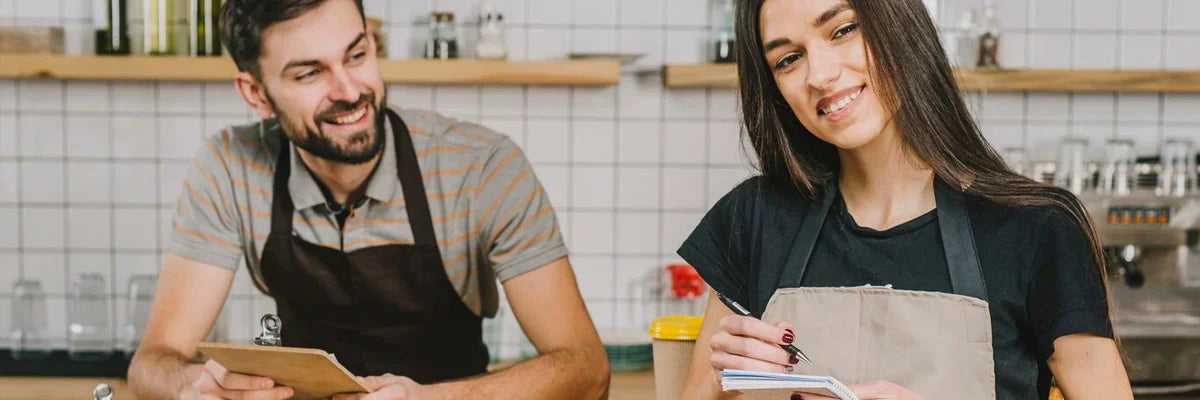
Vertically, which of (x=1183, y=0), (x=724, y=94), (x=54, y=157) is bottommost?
(x=54, y=157)

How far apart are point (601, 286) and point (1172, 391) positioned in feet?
4.98

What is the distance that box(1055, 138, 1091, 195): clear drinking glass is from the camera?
9.86 feet

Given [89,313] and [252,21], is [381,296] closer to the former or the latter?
[252,21]

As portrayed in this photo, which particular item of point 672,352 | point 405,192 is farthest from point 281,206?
point 672,352

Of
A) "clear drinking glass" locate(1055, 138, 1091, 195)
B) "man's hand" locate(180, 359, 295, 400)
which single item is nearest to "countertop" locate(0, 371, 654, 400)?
"man's hand" locate(180, 359, 295, 400)

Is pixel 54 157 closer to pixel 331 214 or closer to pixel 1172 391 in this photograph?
pixel 331 214

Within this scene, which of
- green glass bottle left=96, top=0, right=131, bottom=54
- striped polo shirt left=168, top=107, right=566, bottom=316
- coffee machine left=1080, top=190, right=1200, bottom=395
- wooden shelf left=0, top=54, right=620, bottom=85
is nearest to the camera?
striped polo shirt left=168, top=107, right=566, bottom=316

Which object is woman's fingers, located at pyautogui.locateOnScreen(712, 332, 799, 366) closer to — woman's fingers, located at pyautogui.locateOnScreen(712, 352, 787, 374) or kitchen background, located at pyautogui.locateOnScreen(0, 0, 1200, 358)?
woman's fingers, located at pyautogui.locateOnScreen(712, 352, 787, 374)

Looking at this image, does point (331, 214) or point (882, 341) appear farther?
point (331, 214)

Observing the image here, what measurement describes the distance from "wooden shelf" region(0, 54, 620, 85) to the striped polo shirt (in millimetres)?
822

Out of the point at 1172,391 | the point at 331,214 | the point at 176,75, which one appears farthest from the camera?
the point at 176,75

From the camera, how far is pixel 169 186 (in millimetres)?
3223

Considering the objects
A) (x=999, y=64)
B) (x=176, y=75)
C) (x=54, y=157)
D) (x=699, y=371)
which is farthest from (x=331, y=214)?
(x=999, y=64)

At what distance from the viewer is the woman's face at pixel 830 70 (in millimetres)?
1377
